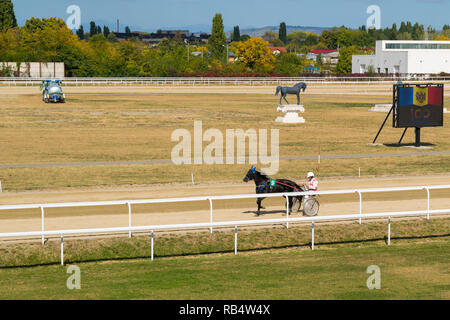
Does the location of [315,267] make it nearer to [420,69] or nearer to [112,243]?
[112,243]

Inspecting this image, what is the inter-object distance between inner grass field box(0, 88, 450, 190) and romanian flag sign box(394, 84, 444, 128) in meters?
1.65

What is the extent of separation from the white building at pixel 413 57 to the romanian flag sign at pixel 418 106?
307ft

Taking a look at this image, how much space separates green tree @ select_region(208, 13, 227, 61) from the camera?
15738cm

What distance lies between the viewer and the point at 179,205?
19266 millimetres

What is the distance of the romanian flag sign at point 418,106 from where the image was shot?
105ft

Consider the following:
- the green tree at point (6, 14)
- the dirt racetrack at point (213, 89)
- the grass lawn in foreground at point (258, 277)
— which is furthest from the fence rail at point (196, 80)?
the green tree at point (6, 14)

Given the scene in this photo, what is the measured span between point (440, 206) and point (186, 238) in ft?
24.9

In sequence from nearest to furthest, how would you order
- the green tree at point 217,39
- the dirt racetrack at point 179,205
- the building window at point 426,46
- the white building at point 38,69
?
the dirt racetrack at point 179,205
the white building at point 38,69
the building window at point 426,46
the green tree at point 217,39

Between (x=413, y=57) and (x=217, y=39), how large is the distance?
57881 millimetres

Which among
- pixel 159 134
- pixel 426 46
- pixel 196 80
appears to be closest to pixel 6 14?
pixel 196 80

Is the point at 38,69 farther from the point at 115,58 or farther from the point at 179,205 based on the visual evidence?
the point at 179,205

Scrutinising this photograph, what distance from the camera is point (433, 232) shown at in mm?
17172

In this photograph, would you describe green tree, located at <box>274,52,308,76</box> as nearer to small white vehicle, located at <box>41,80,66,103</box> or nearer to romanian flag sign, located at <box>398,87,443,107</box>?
small white vehicle, located at <box>41,80,66,103</box>

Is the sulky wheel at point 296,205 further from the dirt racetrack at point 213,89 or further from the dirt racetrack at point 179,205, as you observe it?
the dirt racetrack at point 213,89
